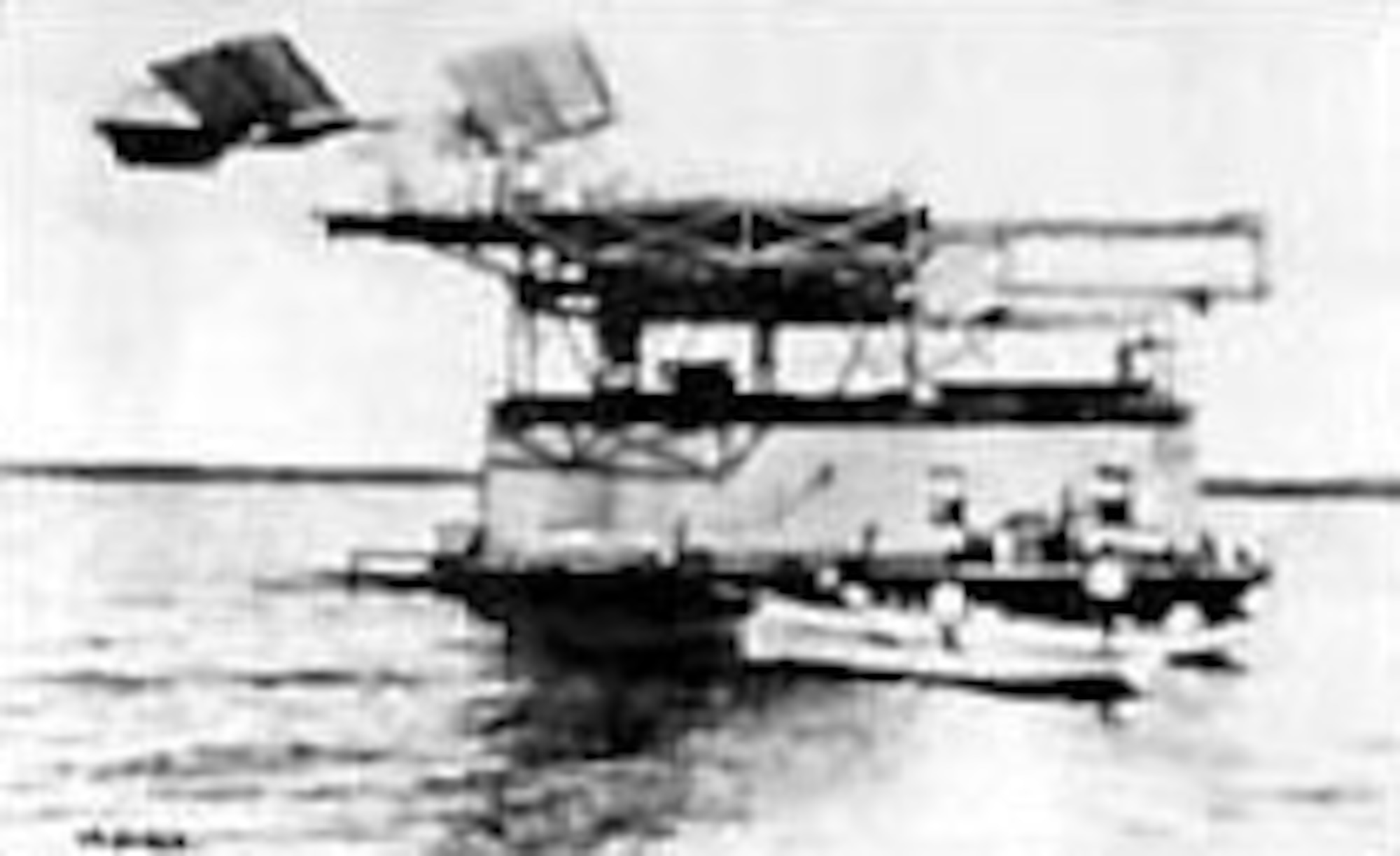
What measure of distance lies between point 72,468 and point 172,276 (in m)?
0.14

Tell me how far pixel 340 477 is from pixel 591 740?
2.11 ft

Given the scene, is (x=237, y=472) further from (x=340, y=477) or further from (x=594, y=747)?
(x=594, y=747)

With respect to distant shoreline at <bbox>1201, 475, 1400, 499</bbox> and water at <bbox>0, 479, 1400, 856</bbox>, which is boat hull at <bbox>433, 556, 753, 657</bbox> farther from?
distant shoreline at <bbox>1201, 475, 1400, 499</bbox>

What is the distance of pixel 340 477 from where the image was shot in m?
2.03

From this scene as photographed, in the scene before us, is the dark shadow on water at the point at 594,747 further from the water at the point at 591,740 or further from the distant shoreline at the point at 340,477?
the distant shoreline at the point at 340,477

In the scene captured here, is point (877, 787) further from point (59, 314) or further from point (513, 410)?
point (59, 314)

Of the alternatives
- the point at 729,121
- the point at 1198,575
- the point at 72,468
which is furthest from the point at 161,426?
the point at 1198,575

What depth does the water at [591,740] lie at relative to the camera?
2.02 meters

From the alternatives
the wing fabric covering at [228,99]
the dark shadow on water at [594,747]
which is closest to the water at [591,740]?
the dark shadow on water at [594,747]

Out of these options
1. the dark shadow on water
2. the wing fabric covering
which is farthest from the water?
the wing fabric covering

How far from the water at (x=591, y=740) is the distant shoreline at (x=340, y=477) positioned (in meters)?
0.01

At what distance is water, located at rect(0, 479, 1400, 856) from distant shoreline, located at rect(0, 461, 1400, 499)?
14 mm

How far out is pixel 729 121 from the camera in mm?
2002

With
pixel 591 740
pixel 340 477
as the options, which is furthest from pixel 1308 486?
pixel 591 740
